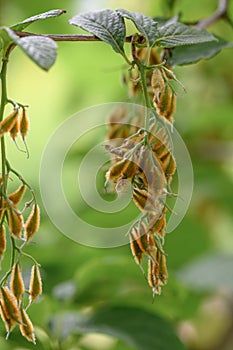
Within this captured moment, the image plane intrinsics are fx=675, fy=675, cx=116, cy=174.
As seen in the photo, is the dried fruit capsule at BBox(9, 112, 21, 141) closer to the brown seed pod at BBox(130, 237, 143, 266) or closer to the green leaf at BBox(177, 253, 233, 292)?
the brown seed pod at BBox(130, 237, 143, 266)

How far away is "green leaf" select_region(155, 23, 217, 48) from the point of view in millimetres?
621

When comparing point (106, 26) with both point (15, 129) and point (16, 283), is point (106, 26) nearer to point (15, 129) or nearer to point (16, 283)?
point (15, 129)

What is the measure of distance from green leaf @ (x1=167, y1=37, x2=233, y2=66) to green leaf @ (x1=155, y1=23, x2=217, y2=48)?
11 cm

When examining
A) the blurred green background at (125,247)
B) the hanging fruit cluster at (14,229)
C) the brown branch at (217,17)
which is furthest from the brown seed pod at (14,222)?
the brown branch at (217,17)

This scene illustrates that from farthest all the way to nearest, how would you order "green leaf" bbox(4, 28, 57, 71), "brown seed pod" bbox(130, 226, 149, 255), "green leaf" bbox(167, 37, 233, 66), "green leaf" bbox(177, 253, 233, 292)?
"green leaf" bbox(177, 253, 233, 292) → "green leaf" bbox(167, 37, 233, 66) → "brown seed pod" bbox(130, 226, 149, 255) → "green leaf" bbox(4, 28, 57, 71)

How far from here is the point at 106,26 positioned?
0.59 m

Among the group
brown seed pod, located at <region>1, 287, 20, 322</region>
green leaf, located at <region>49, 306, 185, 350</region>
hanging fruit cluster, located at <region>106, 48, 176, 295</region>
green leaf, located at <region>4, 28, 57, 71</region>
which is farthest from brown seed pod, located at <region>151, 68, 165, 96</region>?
green leaf, located at <region>49, 306, 185, 350</region>

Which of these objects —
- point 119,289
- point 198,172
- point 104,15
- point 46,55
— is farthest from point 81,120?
point 46,55

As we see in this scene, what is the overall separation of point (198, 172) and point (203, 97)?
1.09 ft

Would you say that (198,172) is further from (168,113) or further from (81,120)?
(168,113)

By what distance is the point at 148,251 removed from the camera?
1.88 feet

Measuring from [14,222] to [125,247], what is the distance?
29.7 inches

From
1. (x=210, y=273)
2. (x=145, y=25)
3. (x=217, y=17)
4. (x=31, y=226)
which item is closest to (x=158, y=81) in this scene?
(x=145, y=25)

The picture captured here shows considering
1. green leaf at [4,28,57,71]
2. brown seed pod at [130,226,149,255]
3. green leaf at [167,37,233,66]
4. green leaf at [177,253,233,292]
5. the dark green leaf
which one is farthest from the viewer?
green leaf at [177,253,233,292]
